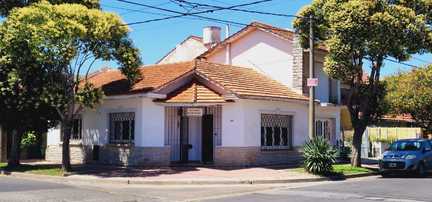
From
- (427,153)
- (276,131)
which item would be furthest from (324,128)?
(427,153)

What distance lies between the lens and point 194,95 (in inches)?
970

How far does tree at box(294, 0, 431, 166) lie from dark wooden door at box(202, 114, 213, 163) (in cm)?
571

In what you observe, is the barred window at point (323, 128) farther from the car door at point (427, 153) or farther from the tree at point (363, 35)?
the car door at point (427, 153)

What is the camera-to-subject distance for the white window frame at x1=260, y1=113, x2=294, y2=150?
1036 inches

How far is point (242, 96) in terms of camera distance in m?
24.1

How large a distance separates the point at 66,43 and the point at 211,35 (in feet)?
77.0

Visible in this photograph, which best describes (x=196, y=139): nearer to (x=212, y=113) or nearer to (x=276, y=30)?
(x=212, y=113)

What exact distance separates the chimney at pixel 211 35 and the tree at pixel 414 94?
13.8m

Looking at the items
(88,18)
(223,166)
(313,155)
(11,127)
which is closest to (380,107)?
(313,155)

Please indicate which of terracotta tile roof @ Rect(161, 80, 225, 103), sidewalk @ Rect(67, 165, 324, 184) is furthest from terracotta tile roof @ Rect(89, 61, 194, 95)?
sidewalk @ Rect(67, 165, 324, 184)

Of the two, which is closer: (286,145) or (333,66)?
(333,66)

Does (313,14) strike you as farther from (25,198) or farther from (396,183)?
(25,198)

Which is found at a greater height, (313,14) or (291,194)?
(313,14)

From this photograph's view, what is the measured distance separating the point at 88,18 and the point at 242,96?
279 inches
